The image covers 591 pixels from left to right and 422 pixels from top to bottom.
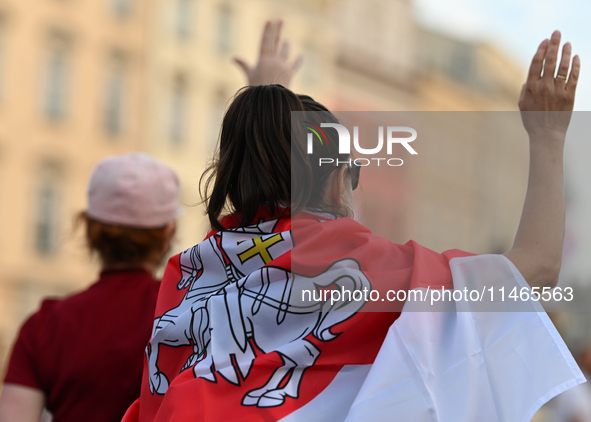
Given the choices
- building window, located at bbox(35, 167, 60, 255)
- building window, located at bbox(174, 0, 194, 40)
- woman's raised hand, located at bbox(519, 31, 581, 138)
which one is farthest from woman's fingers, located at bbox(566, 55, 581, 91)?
building window, located at bbox(174, 0, 194, 40)

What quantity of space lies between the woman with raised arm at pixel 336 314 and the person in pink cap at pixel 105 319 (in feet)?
1.69

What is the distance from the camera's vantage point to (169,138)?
24.8m

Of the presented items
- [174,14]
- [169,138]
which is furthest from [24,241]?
[174,14]

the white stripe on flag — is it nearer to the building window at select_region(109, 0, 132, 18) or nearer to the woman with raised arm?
the woman with raised arm

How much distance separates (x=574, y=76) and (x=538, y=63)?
0.26ft

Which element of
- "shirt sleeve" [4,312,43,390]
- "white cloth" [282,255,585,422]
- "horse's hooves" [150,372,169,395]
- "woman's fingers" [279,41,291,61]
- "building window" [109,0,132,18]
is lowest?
"shirt sleeve" [4,312,43,390]

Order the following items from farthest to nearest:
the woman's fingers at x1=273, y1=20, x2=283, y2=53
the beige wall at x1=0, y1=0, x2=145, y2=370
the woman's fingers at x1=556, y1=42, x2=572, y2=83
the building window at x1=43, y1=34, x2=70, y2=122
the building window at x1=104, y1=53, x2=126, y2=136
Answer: the building window at x1=104, y1=53, x2=126, y2=136 < the building window at x1=43, y1=34, x2=70, y2=122 < the beige wall at x1=0, y1=0, x2=145, y2=370 < the woman's fingers at x1=273, y1=20, x2=283, y2=53 < the woman's fingers at x1=556, y1=42, x2=572, y2=83

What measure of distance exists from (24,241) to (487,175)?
842 inches

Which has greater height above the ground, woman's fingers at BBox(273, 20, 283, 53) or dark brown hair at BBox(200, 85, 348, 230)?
woman's fingers at BBox(273, 20, 283, 53)

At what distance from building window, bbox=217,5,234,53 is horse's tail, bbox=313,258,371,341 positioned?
84.2 ft

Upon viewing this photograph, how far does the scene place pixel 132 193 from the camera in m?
2.51

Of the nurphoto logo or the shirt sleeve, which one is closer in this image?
the nurphoto logo

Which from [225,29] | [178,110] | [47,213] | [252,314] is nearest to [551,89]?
[252,314]

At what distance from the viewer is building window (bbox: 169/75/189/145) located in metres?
25.0
